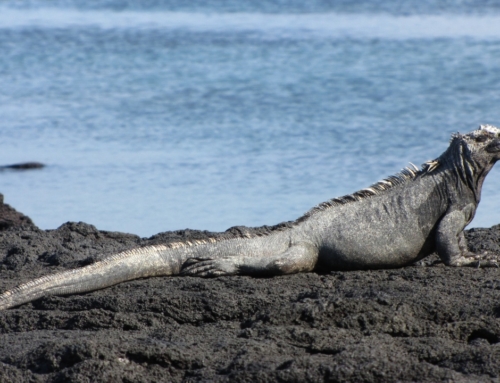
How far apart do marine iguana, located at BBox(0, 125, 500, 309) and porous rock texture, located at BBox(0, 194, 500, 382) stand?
0.12m

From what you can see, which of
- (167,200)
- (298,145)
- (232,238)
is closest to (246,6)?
(298,145)

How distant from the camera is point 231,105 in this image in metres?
18.2

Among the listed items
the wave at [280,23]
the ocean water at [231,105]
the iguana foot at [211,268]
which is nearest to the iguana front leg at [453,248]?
the iguana foot at [211,268]

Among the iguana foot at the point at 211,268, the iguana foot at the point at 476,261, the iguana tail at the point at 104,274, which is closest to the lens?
the iguana tail at the point at 104,274

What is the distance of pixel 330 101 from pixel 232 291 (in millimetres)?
12811

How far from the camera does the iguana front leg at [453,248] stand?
22.0 ft

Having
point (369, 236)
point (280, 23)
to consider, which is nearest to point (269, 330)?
point (369, 236)

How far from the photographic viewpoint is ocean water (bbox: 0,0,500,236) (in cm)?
1163

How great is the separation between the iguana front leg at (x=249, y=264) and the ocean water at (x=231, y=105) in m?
3.56

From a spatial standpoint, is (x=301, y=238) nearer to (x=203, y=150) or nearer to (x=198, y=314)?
(x=198, y=314)

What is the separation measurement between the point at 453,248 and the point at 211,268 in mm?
1705

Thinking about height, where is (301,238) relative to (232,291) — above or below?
above

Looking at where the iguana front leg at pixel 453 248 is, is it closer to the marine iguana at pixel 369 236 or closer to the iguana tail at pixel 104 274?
the marine iguana at pixel 369 236

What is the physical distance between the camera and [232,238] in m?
6.75
